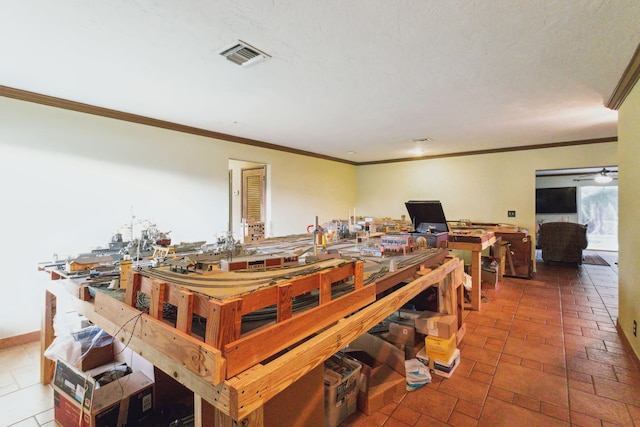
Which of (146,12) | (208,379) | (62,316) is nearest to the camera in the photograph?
(208,379)

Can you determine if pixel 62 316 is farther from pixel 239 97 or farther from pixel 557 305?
pixel 557 305

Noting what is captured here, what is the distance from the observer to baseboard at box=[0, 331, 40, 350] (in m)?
2.77

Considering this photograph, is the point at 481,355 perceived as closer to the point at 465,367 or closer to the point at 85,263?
the point at 465,367

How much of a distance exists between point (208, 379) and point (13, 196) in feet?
10.8

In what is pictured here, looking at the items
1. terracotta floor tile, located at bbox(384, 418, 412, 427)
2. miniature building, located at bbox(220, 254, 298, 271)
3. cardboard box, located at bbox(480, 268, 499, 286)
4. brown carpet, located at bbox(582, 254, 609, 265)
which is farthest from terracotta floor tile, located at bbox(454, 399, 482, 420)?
brown carpet, located at bbox(582, 254, 609, 265)

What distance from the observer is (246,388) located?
845mm

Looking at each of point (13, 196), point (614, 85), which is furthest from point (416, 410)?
point (13, 196)

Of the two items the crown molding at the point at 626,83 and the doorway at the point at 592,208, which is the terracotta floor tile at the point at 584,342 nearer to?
the crown molding at the point at 626,83

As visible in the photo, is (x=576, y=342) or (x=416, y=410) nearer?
(x=416, y=410)

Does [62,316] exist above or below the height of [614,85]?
below

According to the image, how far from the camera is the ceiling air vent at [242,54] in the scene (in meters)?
2.01

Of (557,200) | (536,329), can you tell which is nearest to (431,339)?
(536,329)

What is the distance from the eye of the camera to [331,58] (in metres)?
2.19

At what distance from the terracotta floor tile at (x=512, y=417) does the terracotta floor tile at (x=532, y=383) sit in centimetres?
20
